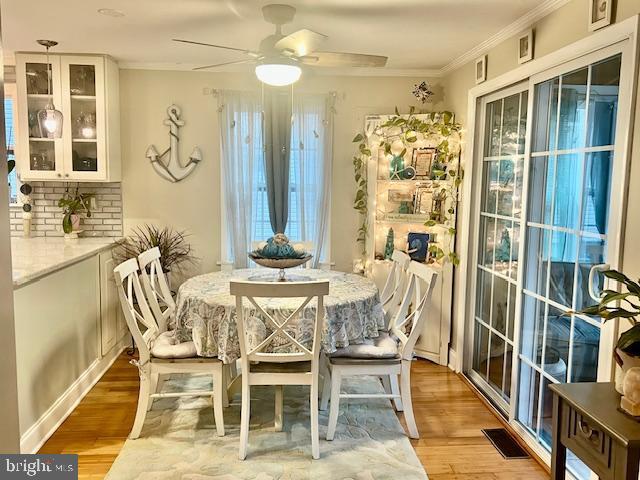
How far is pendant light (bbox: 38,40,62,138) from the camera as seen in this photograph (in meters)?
3.54

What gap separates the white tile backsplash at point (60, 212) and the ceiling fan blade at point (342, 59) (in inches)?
89.6

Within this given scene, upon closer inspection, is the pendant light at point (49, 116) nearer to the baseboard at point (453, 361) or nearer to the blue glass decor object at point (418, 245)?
the blue glass decor object at point (418, 245)

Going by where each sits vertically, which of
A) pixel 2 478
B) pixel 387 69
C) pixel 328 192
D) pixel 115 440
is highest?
pixel 387 69

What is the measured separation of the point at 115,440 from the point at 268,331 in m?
1.10

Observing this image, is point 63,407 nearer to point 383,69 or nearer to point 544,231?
point 544,231

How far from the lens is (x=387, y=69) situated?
14.3 feet

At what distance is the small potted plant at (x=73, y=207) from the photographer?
4.17 meters

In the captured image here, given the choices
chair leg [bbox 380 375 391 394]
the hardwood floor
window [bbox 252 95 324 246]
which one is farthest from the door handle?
window [bbox 252 95 324 246]

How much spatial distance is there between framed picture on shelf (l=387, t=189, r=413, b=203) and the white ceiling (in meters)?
1.05

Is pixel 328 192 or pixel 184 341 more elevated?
pixel 328 192

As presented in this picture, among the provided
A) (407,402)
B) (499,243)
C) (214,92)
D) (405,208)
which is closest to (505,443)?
(407,402)

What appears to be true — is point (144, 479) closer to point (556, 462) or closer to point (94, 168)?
point (556, 462)

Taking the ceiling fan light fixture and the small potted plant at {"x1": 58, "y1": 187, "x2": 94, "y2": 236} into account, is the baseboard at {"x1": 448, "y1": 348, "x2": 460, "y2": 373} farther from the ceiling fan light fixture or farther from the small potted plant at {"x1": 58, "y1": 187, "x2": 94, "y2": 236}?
the small potted plant at {"x1": 58, "y1": 187, "x2": 94, "y2": 236}

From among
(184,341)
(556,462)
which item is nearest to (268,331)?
(184,341)
